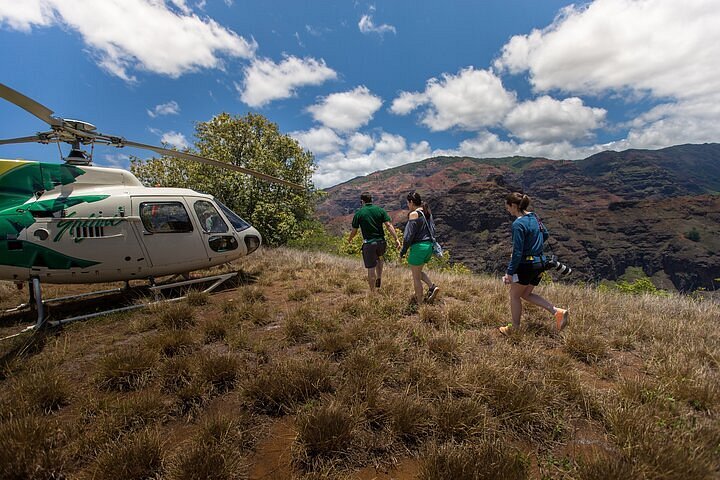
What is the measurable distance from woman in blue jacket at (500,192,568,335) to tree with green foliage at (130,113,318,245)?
1682 cm

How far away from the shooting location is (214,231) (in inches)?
291

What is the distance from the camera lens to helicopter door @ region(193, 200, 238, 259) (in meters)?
7.20

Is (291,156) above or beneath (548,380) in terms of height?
above

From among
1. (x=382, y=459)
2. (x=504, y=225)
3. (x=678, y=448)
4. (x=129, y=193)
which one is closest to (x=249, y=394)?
(x=382, y=459)

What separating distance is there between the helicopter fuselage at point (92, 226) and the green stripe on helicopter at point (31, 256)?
0.01 m

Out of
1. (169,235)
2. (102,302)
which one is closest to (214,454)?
(169,235)

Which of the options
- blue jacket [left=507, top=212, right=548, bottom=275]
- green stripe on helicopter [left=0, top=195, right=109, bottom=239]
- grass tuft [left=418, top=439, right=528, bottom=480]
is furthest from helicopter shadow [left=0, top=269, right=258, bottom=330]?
blue jacket [left=507, top=212, right=548, bottom=275]

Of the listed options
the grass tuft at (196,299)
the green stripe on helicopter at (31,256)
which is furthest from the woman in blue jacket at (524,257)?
the green stripe on helicopter at (31,256)

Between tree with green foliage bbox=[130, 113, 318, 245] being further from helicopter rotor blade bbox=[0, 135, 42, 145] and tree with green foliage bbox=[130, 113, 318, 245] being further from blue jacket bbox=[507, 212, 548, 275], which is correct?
blue jacket bbox=[507, 212, 548, 275]

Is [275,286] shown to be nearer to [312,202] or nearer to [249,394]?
[249,394]

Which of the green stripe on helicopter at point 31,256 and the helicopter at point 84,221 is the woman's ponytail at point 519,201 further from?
the green stripe on helicopter at point 31,256

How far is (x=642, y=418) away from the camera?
105 inches

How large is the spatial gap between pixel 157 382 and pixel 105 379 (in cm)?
64

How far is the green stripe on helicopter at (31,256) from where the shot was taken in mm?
5449
